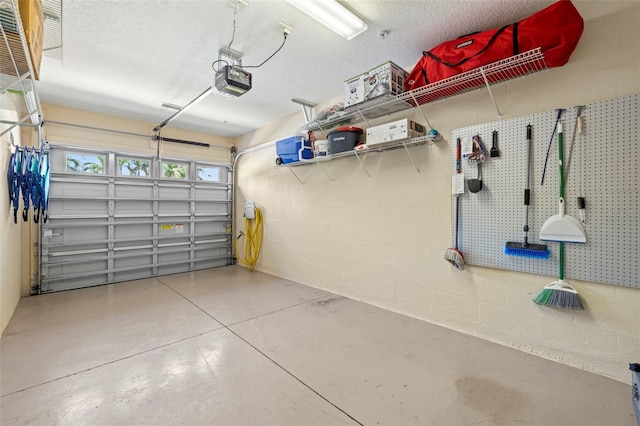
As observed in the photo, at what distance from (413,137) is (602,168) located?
1359 millimetres

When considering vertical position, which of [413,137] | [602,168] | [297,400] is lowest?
[297,400]

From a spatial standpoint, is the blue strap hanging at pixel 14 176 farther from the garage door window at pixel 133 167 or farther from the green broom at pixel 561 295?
the green broom at pixel 561 295

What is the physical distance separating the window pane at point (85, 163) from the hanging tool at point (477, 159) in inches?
205

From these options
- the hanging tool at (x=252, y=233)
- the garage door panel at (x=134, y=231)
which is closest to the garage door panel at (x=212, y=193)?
the hanging tool at (x=252, y=233)

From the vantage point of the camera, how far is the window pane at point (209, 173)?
5523mm

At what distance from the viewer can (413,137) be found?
2.69 m

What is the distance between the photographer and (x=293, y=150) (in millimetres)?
3887

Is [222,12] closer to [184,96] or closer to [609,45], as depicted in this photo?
[184,96]

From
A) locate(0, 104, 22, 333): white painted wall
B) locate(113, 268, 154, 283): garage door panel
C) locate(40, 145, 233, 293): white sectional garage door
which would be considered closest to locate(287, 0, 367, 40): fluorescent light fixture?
locate(0, 104, 22, 333): white painted wall

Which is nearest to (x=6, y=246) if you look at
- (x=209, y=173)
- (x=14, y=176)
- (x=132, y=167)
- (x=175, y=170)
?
(x=14, y=176)

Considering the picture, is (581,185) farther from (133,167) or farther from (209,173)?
(133,167)

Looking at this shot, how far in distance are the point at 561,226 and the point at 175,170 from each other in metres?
5.55

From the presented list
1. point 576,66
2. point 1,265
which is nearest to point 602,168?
point 576,66

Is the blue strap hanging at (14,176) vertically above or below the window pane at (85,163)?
below
